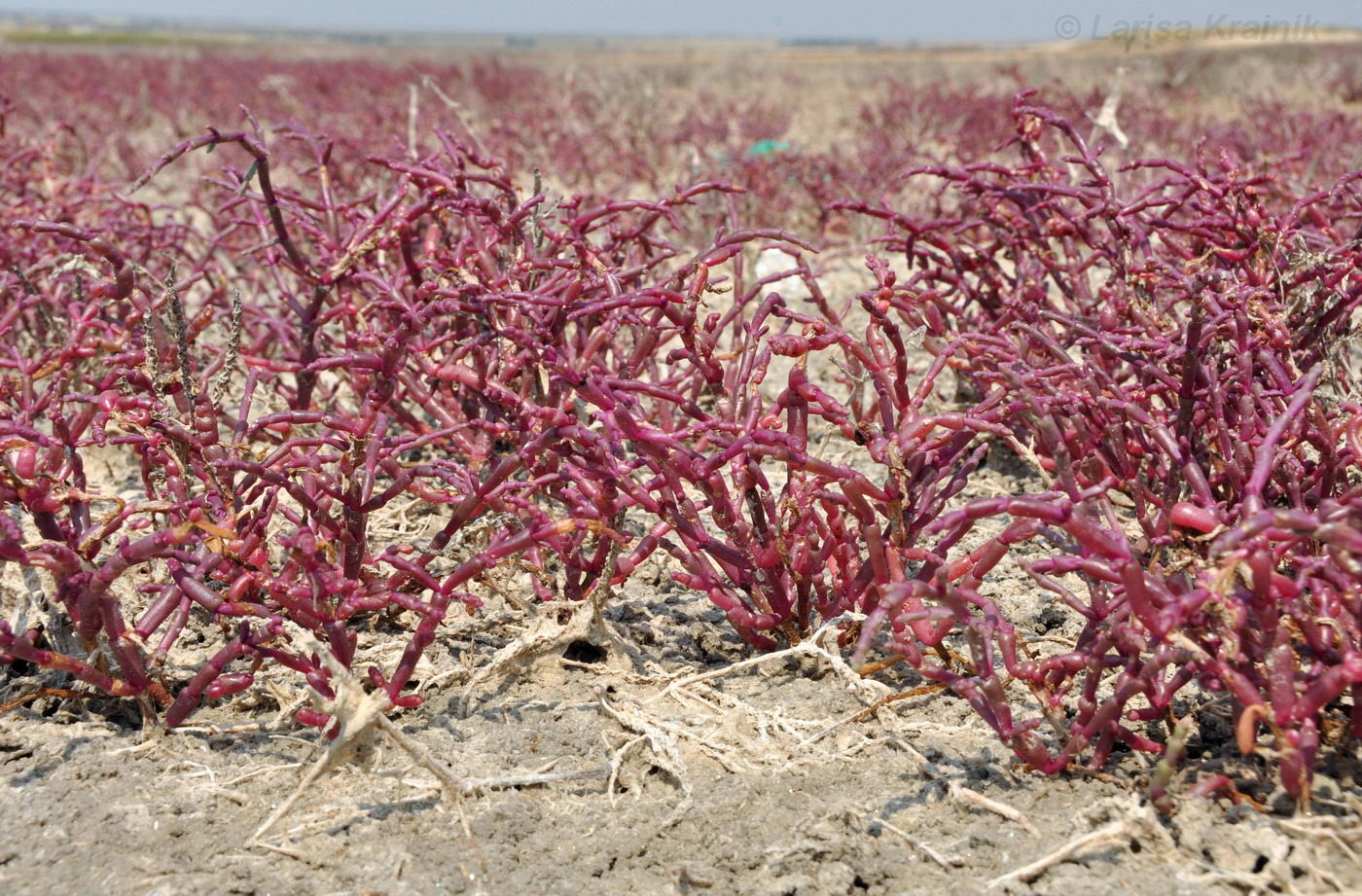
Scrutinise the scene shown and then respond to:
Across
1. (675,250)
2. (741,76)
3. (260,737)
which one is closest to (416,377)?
(675,250)

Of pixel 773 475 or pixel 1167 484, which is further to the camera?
pixel 773 475

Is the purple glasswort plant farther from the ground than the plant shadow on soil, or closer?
farther from the ground

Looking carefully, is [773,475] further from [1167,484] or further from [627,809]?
[627,809]

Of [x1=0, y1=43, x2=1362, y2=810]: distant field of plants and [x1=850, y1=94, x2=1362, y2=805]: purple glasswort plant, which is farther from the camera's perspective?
[x1=0, y1=43, x2=1362, y2=810]: distant field of plants

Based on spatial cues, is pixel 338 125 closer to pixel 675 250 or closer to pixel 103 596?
pixel 675 250

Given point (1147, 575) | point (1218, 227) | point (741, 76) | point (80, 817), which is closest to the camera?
point (1147, 575)

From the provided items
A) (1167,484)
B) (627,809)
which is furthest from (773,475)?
(627,809)

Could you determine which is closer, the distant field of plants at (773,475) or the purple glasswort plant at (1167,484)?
the purple glasswort plant at (1167,484)

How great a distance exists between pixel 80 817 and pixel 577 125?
9.11m

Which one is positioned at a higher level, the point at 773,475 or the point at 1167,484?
the point at 1167,484

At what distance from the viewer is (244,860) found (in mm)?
1499

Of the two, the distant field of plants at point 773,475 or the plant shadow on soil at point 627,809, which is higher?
the distant field of plants at point 773,475

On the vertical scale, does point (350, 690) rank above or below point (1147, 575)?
below

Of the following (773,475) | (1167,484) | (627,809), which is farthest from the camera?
(773,475)
